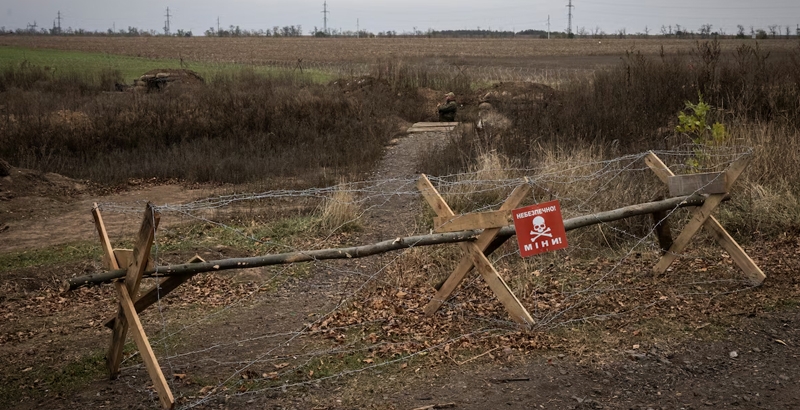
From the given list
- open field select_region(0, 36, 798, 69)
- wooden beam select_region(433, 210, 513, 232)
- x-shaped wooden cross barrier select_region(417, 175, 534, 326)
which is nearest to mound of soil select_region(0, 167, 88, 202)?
x-shaped wooden cross barrier select_region(417, 175, 534, 326)

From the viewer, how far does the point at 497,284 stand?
6.21m

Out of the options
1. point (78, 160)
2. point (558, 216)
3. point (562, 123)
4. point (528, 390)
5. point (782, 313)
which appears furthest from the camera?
point (78, 160)

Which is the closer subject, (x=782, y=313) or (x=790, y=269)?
(x=782, y=313)

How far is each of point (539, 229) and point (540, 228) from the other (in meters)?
0.01

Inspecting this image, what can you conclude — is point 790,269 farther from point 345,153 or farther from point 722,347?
point 345,153

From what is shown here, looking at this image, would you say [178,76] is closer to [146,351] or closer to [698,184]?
[698,184]

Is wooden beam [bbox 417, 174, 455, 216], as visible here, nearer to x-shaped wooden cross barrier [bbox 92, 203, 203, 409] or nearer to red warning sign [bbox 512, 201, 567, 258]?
red warning sign [bbox 512, 201, 567, 258]

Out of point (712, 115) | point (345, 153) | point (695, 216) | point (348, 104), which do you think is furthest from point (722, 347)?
point (348, 104)

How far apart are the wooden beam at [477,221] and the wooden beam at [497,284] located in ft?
0.58

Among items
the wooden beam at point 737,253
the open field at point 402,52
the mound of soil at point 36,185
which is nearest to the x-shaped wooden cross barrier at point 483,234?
the wooden beam at point 737,253

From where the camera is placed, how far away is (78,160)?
1675 cm

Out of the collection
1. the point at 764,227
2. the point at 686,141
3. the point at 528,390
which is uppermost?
the point at 686,141

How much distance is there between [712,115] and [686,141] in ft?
3.69

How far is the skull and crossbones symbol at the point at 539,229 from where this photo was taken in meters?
6.05
